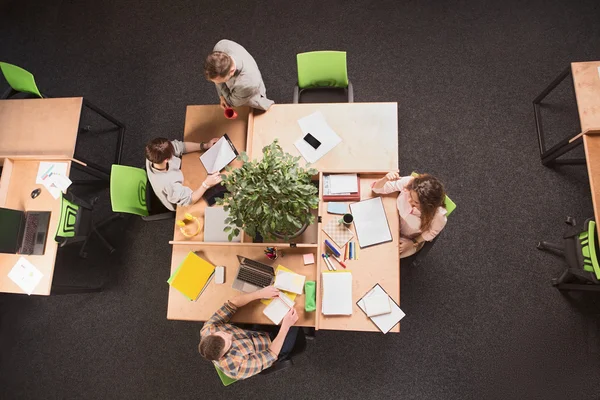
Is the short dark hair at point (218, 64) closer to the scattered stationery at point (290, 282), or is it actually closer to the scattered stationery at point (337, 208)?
the scattered stationery at point (337, 208)

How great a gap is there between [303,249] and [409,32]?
273 cm

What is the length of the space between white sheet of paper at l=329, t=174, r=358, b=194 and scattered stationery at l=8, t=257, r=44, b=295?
7.65 feet

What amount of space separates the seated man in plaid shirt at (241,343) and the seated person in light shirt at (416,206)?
38.6 inches

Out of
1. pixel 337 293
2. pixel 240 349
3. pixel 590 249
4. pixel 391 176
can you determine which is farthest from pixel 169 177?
pixel 590 249

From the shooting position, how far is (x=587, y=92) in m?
2.83

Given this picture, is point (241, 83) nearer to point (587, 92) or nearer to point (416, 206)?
point (416, 206)

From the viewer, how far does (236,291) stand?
2611mm

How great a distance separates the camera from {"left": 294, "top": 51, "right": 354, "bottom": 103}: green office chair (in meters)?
2.94

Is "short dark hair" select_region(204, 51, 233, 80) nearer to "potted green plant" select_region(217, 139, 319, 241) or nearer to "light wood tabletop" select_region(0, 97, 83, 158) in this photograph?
"potted green plant" select_region(217, 139, 319, 241)

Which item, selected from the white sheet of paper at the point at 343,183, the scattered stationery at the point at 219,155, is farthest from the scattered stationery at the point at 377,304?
the scattered stationery at the point at 219,155

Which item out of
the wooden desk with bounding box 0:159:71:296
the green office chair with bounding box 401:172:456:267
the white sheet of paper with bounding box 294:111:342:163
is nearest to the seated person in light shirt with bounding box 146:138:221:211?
the white sheet of paper with bounding box 294:111:342:163

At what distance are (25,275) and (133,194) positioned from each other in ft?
3.40

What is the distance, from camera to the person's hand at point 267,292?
2.47 metres

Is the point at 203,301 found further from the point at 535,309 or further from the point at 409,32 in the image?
the point at 409,32
